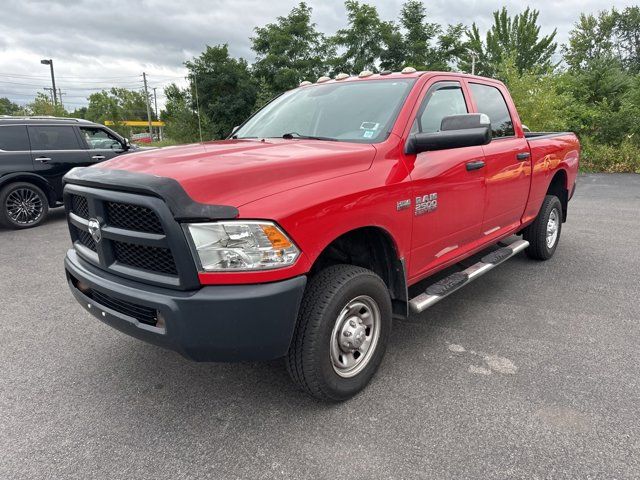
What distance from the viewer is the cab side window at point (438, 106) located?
10.1ft

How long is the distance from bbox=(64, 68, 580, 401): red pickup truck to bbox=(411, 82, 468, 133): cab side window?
2 centimetres

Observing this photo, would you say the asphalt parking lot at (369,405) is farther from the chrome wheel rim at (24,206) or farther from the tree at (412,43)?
the tree at (412,43)

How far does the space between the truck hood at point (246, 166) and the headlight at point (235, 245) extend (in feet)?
0.40

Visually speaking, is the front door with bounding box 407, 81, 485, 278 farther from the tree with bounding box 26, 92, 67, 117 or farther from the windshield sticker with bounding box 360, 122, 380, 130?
the tree with bounding box 26, 92, 67, 117

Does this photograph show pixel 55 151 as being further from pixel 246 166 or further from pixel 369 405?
pixel 369 405

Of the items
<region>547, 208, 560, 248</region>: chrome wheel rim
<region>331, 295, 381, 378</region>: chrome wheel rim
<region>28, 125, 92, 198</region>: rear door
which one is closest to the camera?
<region>331, 295, 381, 378</region>: chrome wheel rim

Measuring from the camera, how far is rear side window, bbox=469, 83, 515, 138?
3.90 meters

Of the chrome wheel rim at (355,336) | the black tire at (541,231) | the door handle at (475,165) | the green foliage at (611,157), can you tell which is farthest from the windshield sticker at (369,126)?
the green foliage at (611,157)

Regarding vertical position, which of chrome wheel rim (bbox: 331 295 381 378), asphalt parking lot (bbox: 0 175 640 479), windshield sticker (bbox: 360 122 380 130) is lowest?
asphalt parking lot (bbox: 0 175 640 479)

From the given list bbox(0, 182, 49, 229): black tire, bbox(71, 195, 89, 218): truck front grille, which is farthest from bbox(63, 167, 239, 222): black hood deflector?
bbox(0, 182, 49, 229): black tire

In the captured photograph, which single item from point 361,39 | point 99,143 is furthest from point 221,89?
point 99,143

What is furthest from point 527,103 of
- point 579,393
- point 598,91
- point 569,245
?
point 579,393

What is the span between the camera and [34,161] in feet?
25.6

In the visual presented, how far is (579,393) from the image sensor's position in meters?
2.62
